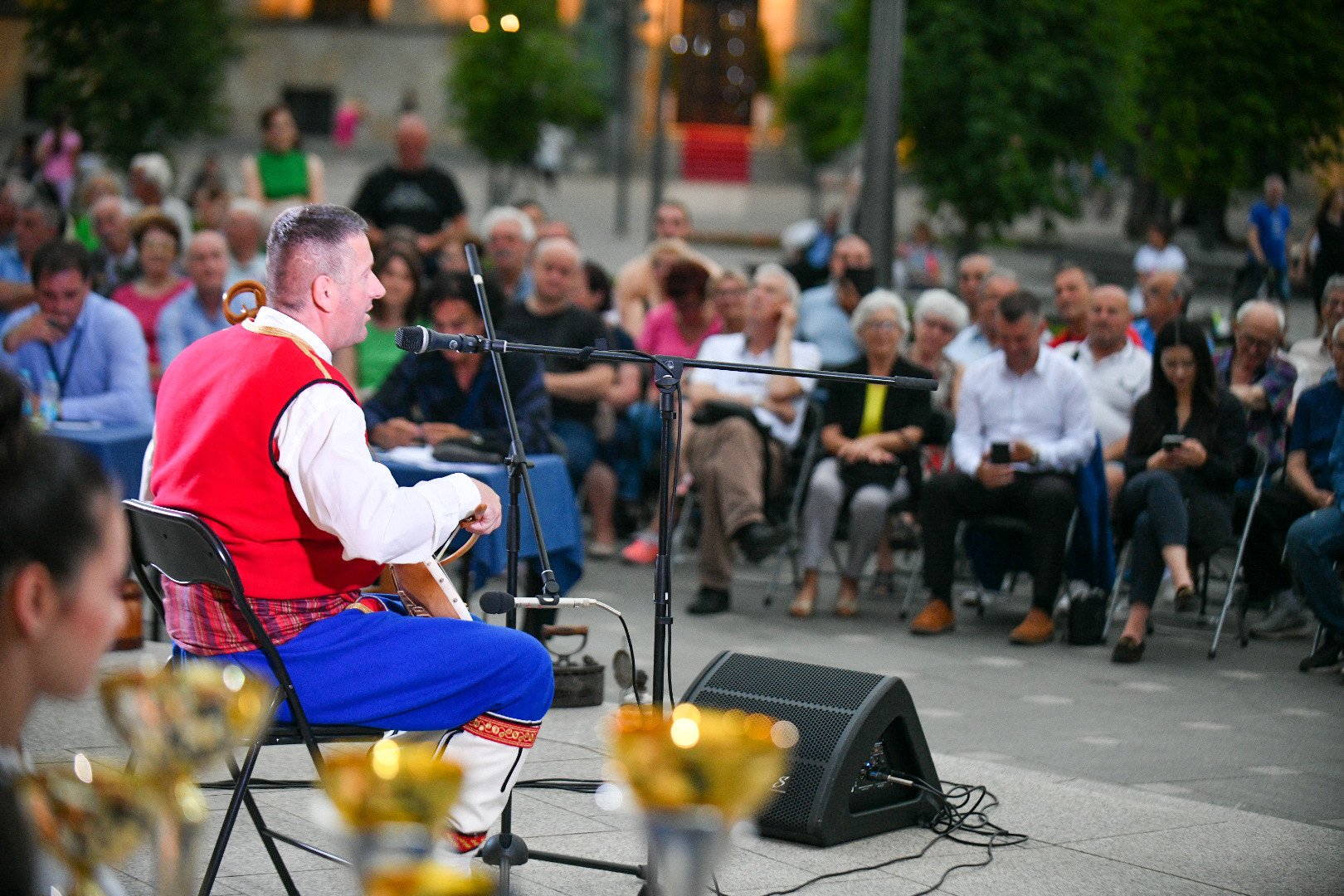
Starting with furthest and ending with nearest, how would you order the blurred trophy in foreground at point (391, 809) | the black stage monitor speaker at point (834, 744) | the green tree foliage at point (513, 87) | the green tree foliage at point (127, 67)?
the green tree foliage at point (513, 87) < the green tree foliage at point (127, 67) < the black stage monitor speaker at point (834, 744) < the blurred trophy in foreground at point (391, 809)

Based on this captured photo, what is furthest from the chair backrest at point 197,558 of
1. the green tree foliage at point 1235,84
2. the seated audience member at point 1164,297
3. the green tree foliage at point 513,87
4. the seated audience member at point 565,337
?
the green tree foliage at point 513,87

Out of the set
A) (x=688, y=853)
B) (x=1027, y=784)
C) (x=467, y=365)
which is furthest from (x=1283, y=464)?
(x=688, y=853)

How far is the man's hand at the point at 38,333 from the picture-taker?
6215mm

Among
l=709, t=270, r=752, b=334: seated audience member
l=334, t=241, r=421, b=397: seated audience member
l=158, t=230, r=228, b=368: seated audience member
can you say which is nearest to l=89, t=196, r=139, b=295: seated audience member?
l=158, t=230, r=228, b=368: seated audience member

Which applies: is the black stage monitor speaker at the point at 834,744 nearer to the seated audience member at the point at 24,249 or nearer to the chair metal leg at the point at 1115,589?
the chair metal leg at the point at 1115,589

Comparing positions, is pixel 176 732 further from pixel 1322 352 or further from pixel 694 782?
pixel 1322 352

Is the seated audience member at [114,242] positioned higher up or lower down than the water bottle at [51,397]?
higher up

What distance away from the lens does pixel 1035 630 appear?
6.73m

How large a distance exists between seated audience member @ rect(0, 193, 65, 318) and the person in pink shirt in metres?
3.36

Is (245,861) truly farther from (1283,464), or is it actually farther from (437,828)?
(1283,464)

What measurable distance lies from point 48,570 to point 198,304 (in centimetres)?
652

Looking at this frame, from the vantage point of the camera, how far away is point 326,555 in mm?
3037

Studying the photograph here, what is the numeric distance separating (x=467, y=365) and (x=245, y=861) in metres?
3.07

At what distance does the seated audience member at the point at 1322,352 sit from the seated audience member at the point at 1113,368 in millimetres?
698
